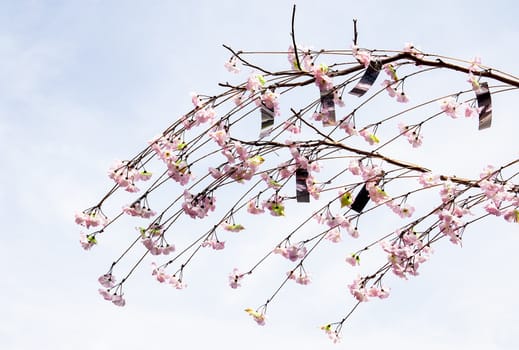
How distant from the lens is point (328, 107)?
12.0ft

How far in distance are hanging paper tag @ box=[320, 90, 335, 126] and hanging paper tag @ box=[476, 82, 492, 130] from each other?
0.71 meters

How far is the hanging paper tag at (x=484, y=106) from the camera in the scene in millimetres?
3672

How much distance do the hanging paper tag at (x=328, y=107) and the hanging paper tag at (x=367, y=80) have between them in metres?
0.11

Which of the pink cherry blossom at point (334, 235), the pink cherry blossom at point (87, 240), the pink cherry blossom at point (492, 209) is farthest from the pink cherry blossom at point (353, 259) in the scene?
the pink cherry blossom at point (87, 240)

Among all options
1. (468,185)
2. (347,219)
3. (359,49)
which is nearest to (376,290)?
(347,219)

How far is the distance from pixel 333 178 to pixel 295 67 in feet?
2.03

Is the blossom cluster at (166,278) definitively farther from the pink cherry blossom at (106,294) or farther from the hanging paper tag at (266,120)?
the hanging paper tag at (266,120)

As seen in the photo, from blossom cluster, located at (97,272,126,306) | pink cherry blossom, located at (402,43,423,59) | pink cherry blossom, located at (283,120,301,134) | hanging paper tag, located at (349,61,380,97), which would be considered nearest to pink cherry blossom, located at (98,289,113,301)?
blossom cluster, located at (97,272,126,306)

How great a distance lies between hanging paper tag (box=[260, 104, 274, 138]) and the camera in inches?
143

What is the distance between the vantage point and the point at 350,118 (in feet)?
12.5

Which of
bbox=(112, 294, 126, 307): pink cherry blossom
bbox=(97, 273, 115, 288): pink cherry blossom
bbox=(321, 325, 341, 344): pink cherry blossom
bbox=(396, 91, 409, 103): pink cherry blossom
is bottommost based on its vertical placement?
bbox=(321, 325, 341, 344): pink cherry blossom

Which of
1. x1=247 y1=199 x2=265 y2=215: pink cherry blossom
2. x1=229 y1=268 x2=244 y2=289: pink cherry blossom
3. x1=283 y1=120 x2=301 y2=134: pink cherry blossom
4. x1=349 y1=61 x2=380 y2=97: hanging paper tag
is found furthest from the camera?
x1=229 y1=268 x2=244 y2=289: pink cherry blossom

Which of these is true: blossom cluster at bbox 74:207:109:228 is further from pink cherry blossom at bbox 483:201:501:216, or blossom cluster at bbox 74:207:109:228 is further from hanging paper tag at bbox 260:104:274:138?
pink cherry blossom at bbox 483:201:501:216

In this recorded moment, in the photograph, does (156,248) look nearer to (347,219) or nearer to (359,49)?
(347,219)
